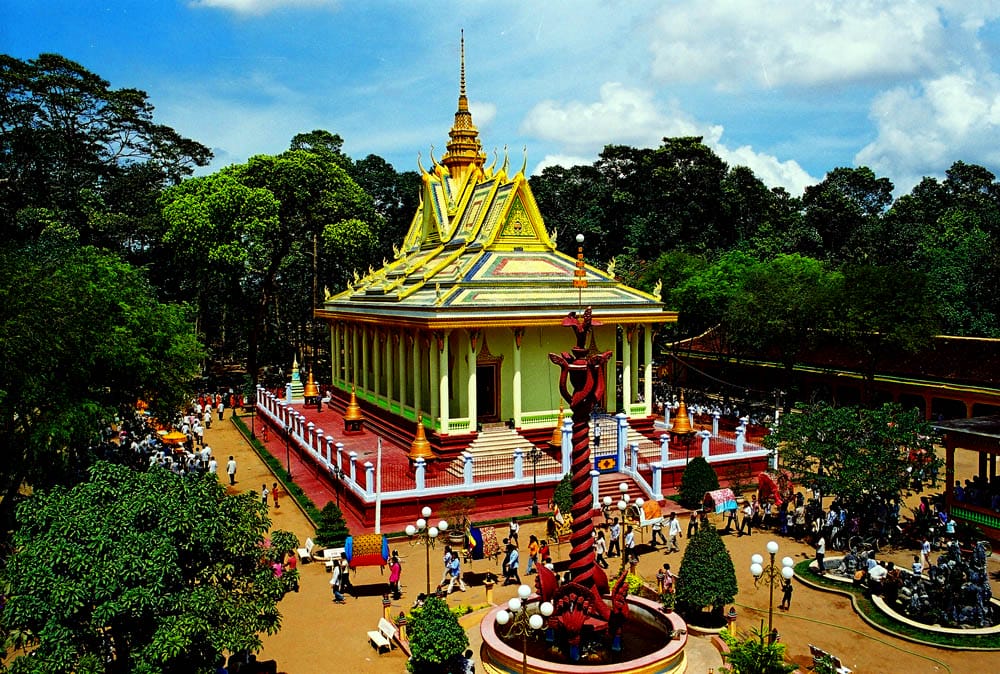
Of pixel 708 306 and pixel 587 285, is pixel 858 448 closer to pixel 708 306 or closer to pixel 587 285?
pixel 587 285

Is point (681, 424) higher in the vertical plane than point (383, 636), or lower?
higher

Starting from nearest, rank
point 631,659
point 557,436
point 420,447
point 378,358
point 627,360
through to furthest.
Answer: point 631,659 → point 420,447 → point 557,436 → point 627,360 → point 378,358

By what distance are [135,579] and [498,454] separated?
54.1ft

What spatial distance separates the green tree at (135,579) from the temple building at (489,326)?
599 inches

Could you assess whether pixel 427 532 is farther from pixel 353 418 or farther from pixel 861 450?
pixel 353 418

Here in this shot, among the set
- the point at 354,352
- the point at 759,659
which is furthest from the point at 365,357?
the point at 759,659

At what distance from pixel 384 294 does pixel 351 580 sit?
51.0ft

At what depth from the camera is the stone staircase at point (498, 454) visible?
2397 centimetres

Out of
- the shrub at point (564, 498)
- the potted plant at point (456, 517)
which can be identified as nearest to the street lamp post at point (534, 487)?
the shrub at point (564, 498)

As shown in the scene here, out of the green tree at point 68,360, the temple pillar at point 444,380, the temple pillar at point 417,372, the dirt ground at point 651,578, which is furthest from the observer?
the temple pillar at point 417,372

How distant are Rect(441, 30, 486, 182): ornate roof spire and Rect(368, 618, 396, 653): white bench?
26564 millimetres

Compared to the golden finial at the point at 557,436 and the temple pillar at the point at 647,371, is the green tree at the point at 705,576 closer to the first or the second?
the golden finial at the point at 557,436

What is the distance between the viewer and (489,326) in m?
26.1

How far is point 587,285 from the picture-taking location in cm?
2905
